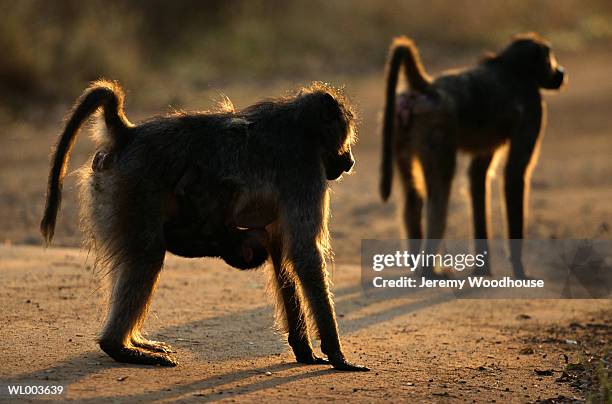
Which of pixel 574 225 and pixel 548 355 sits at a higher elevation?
pixel 574 225

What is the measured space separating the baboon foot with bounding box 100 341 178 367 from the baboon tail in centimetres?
61

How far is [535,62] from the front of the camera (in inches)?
356

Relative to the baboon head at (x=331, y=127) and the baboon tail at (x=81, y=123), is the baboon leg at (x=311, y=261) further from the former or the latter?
the baboon tail at (x=81, y=123)

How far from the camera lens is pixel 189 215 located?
205 inches

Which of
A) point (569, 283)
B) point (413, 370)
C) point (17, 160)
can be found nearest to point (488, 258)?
point (569, 283)

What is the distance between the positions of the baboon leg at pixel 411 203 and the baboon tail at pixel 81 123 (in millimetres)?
3588

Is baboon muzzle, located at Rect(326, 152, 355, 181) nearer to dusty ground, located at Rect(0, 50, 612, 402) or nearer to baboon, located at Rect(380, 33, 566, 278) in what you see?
dusty ground, located at Rect(0, 50, 612, 402)

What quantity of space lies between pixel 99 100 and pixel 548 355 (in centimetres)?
300

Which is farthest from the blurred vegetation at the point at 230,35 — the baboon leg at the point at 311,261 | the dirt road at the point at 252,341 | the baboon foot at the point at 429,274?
the baboon leg at the point at 311,261

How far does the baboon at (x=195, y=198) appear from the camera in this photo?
16.6ft

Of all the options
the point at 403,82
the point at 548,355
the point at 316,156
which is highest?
the point at 403,82

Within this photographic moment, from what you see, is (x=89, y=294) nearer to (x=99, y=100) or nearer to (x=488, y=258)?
(x=99, y=100)

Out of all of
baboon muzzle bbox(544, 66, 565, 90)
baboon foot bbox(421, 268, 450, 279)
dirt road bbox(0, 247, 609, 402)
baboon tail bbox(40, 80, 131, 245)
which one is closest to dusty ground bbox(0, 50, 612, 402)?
dirt road bbox(0, 247, 609, 402)

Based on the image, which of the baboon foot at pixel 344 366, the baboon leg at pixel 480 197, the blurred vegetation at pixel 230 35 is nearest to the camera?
the baboon foot at pixel 344 366
